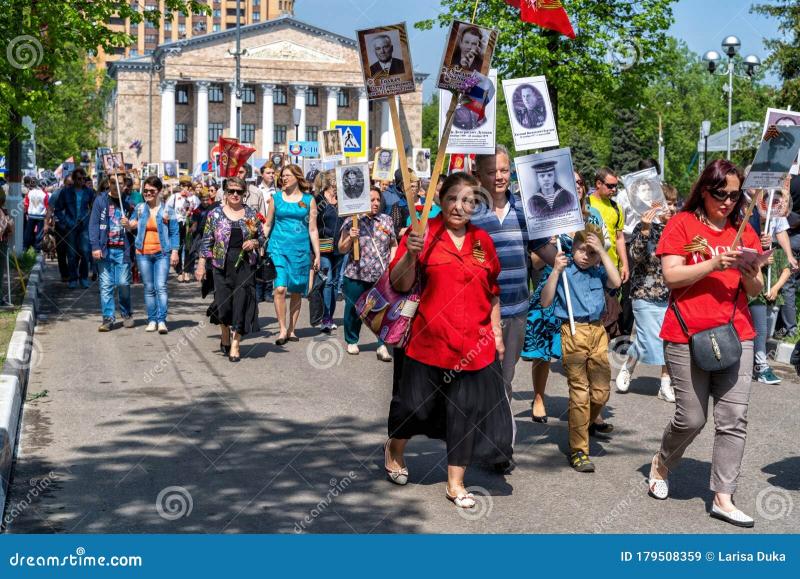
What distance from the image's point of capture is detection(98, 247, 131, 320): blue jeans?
14.0 meters

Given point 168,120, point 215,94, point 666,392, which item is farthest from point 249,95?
point 666,392

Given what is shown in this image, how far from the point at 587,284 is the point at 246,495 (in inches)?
101

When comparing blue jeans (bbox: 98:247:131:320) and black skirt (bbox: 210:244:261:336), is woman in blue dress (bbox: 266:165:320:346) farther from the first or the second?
blue jeans (bbox: 98:247:131:320)

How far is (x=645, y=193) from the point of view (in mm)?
9242

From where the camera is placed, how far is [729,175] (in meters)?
6.11

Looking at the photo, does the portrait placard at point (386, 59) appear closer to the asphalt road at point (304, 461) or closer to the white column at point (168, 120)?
the asphalt road at point (304, 461)

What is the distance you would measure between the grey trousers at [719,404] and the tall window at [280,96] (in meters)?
104

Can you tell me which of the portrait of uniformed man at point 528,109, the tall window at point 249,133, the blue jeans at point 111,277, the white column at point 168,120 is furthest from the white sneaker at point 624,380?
the tall window at point 249,133

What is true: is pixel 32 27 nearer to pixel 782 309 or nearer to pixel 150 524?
pixel 782 309

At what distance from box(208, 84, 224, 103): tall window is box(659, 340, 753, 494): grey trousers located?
10371 centimetres

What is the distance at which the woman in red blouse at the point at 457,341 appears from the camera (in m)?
6.26

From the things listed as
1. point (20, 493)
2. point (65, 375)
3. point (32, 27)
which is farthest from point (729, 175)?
point (32, 27)

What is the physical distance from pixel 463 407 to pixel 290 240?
22.4 ft

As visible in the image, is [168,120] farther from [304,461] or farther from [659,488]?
[659,488]
